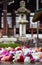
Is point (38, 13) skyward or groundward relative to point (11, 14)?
skyward

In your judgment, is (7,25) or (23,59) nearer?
(23,59)

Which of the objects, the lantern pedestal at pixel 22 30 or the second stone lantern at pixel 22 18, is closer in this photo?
the second stone lantern at pixel 22 18

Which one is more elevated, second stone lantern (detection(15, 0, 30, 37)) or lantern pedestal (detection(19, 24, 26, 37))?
second stone lantern (detection(15, 0, 30, 37))

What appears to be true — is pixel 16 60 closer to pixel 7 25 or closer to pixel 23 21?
pixel 23 21

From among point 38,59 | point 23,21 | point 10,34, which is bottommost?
point 10,34

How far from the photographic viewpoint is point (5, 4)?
33719 mm

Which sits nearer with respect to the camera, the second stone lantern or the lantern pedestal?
the second stone lantern

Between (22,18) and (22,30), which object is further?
(22,30)

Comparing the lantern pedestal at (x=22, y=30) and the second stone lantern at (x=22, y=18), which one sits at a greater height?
the second stone lantern at (x=22, y=18)

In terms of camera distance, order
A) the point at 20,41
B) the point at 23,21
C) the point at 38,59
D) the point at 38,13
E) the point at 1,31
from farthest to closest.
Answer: the point at 1,31 → the point at 23,21 → the point at 20,41 → the point at 38,13 → the point at 38,59

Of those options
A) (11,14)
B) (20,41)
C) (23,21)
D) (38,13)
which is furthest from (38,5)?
(38,13)

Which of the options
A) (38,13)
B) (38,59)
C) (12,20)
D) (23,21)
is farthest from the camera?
(12,20)

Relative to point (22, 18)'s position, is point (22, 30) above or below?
below

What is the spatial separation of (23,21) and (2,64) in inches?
Answer: 973
